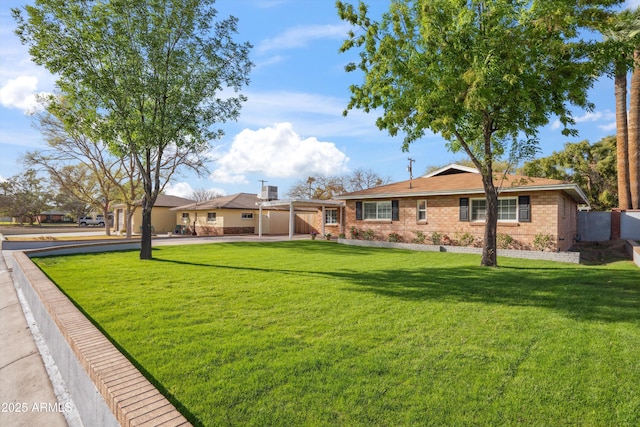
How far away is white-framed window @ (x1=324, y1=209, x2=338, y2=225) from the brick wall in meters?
4.83

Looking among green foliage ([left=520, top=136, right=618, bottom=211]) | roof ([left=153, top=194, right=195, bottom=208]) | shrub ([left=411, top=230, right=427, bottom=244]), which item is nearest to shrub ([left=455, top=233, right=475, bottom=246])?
shrub ([left=411, top=230, right=427, bottom=244])

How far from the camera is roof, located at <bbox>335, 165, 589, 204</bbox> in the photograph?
13.6 metres

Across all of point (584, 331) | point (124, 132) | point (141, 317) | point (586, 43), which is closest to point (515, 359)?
point (584, 331)

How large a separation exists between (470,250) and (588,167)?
21.8 meters

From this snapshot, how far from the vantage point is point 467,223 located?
1583cm

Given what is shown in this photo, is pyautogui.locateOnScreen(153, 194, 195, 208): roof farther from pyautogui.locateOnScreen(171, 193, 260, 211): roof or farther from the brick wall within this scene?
the brick wall

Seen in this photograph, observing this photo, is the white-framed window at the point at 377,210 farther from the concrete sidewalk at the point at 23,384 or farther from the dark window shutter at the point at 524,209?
the concrete sidewalk at the point at 23,384

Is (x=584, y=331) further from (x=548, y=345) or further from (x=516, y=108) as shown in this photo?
(x=516, y=108)

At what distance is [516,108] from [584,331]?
290 inches

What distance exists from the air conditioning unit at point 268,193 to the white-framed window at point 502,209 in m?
15.5

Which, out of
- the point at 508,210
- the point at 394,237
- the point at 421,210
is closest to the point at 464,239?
the point at 508,210

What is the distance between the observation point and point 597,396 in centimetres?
308

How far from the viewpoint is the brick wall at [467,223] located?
45.1ft

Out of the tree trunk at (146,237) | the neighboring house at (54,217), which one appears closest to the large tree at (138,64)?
the tree trunk at (146,237)
